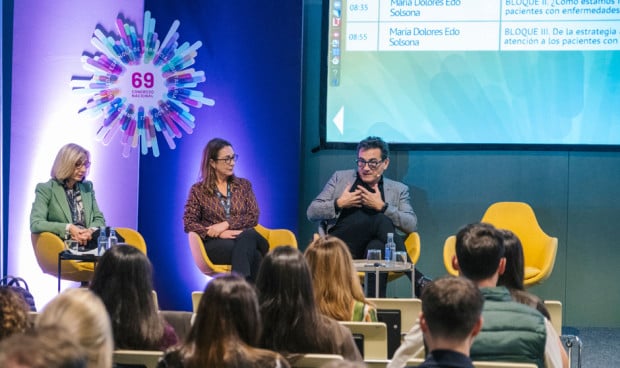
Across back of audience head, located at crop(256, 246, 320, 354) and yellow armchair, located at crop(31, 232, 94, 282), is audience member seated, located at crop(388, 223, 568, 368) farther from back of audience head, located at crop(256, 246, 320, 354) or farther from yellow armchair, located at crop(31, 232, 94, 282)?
yellow armchair, located at crop(31, 232, 94, 282)

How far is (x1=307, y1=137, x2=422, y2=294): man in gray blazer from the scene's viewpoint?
22.2 ft

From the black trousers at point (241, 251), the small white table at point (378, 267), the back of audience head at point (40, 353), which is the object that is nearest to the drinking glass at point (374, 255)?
the small white table at point (378, 267)

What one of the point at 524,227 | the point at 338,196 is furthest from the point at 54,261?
the point at 524,227

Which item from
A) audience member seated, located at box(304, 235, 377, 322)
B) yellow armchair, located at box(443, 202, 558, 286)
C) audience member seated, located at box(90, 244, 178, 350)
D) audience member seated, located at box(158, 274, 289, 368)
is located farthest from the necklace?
audience member seated, located at box(158, 274, 289, 368)

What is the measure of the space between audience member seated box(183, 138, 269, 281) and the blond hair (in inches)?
31.7

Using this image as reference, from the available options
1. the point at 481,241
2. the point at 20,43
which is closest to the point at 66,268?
the point at 20,43

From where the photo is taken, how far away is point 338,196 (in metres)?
7.02

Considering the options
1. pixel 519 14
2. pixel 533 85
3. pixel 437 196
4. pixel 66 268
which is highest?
pixel 519 14

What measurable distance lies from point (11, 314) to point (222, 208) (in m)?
4.33

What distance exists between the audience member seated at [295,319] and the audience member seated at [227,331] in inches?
16.4

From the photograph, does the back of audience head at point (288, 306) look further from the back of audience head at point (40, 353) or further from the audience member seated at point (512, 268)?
the back of audience head at point (40, 353)

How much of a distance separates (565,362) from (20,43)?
216 inches

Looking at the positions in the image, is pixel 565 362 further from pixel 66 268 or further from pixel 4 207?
pixel 4 207

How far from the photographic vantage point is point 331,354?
3143mm
